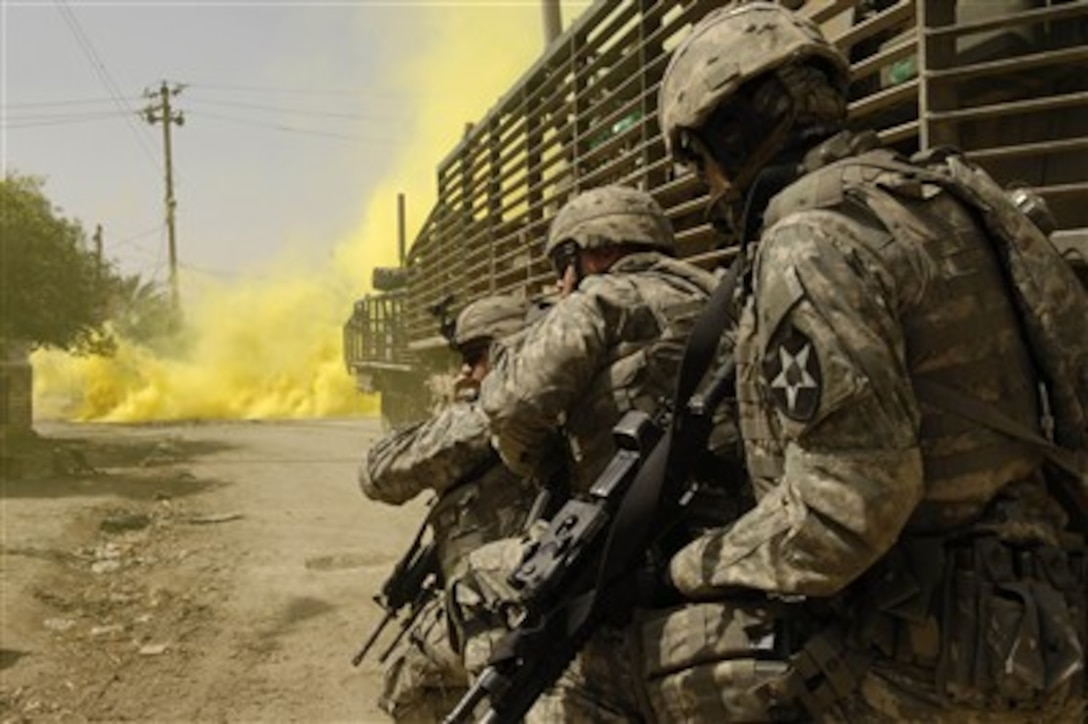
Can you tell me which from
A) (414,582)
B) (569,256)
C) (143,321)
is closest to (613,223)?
(569,256)

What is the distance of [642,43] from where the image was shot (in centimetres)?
535

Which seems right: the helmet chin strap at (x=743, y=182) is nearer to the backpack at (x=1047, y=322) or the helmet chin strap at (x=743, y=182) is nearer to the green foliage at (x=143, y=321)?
the backpack at (x=1047, y=322)

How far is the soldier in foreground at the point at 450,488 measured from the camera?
11.1ft

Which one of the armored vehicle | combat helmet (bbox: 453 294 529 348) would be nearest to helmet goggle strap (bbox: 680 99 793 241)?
the armored vehicle

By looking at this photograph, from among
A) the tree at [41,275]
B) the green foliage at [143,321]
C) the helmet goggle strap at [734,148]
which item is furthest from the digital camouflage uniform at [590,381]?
the green foliage at [143,321]

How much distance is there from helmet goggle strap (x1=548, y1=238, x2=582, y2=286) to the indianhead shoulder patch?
1391 millimetres

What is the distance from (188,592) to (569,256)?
17.2 feet

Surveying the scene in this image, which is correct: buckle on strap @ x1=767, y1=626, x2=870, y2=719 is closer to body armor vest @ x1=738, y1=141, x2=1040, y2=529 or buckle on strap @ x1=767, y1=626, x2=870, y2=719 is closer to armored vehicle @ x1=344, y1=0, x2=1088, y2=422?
body armor vest @ x1=738, y1=141, x2=1040, y2=529

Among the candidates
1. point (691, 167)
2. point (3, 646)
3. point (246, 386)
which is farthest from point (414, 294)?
point (246, 386)

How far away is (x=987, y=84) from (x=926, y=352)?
2.04 meters

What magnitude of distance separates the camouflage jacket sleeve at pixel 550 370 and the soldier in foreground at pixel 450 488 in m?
0.79

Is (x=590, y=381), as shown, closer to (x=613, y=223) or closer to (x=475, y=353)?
(x=613, y=223)

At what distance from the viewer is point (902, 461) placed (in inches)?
62.4

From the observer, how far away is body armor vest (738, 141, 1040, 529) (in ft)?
5.45
